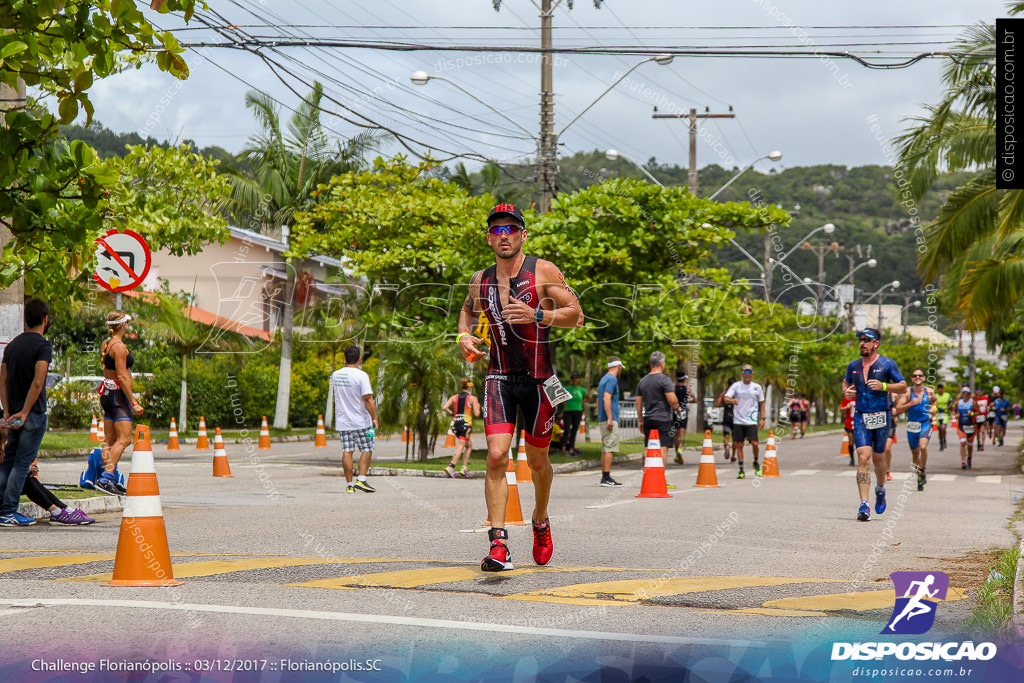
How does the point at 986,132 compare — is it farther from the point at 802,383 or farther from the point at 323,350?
the point at 802,383

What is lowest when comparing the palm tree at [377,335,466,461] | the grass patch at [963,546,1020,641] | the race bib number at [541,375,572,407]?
the grass patch at [963,546,1020,641]

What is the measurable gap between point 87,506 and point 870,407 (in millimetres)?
8279

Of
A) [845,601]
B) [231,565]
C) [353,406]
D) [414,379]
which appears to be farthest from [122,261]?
[414,379]

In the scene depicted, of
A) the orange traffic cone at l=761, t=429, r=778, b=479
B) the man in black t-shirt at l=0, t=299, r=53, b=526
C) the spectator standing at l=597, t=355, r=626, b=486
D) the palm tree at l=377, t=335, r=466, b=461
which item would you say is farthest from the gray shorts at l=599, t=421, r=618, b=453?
the man in black t-shirt at l=0, t=299, r=53, b=526

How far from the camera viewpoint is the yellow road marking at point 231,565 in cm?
660

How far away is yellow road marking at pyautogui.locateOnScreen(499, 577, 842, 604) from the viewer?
5.96 metres

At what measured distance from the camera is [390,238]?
24047 millimetres

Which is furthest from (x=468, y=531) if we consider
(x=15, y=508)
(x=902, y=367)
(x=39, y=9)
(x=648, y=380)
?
(x=902, y=367)

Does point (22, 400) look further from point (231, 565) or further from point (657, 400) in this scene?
point (657, 400)

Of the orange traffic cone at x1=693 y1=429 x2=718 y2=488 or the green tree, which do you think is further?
the orange traffic cone at x1=693 y1=429 x2=718 y2=488

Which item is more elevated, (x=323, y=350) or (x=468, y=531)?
(x=323, y=350)

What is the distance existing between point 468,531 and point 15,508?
13.2 feet

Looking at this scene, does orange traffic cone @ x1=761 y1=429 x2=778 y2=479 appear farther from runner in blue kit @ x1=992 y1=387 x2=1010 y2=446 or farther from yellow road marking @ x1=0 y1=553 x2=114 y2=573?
runner in blue kit @ x1=992 y1=387 x2=1010 y2=446

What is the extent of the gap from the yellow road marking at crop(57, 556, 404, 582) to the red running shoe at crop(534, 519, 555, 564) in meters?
1.02
